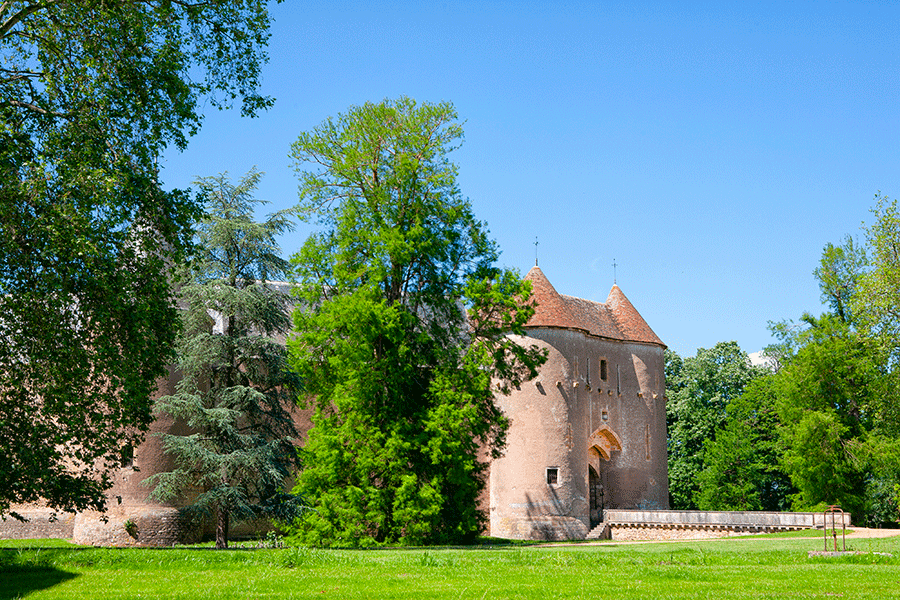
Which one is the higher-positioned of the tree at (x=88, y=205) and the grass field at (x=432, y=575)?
the tree at (x=88, y=205)

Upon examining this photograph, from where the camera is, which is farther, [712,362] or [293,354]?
[712,362]

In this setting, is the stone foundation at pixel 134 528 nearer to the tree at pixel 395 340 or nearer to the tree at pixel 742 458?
the tree at pixel 395 340

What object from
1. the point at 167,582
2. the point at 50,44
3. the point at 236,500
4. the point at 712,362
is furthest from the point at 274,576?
the point at 712,362

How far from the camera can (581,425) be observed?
115ft

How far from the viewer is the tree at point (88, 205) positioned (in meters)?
11.7

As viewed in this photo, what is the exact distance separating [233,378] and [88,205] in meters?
13.6

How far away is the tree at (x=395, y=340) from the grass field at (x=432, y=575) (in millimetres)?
8601

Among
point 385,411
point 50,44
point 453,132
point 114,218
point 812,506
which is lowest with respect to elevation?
point 812,506

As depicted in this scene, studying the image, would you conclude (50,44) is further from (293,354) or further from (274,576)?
(293,354)

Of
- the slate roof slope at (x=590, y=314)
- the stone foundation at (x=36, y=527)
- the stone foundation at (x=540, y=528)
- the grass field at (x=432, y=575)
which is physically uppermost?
the slate roof slope at (x=590, y=314)

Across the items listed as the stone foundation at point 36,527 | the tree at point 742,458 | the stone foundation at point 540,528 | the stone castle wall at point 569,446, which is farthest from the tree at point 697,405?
the stone foundation at point 36,527

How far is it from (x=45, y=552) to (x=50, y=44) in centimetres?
764

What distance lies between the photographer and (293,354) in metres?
23.6

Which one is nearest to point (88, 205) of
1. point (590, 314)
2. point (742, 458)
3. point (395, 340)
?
point (395, 340)
